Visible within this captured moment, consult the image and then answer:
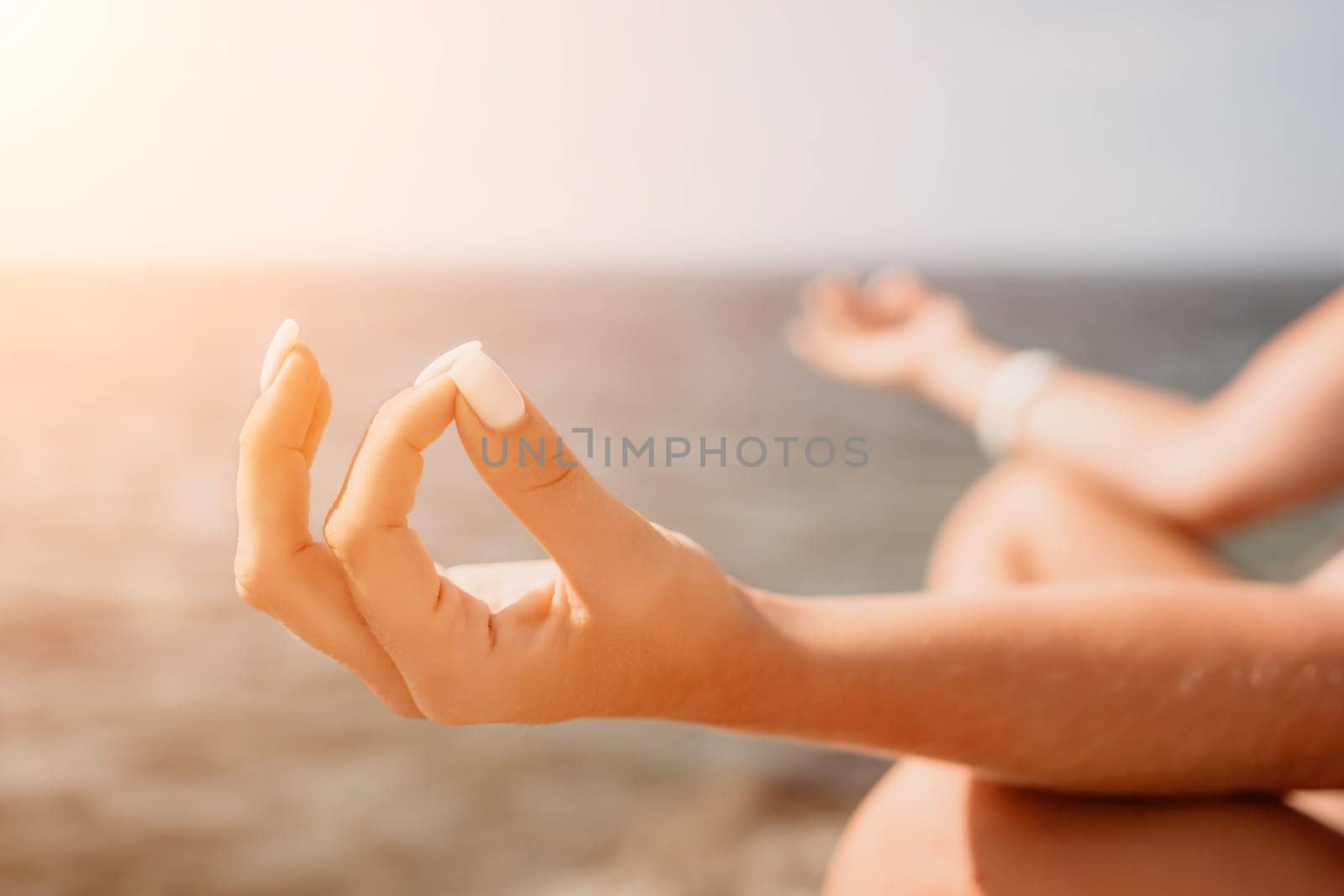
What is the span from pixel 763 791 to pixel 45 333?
34.5ft

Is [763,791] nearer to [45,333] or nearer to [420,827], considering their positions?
[420,827]

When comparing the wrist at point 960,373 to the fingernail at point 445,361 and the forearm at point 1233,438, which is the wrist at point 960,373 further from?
the fingernail at point 445,361

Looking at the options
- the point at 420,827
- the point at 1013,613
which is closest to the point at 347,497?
the point at 1013,613

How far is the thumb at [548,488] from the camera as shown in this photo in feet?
2.06

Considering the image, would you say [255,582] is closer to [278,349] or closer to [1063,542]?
[278,349]

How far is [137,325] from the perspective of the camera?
1319 cm

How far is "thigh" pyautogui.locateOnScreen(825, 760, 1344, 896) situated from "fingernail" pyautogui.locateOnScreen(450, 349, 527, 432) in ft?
2.11

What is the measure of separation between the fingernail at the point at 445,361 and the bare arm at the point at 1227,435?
52.4 inches

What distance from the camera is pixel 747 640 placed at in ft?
2.49

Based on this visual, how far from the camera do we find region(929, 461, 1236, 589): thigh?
1464 millimetres

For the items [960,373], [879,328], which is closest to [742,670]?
[960,373]

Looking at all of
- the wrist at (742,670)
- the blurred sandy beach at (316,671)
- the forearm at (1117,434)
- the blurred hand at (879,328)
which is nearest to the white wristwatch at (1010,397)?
the forearm at (1117,434)

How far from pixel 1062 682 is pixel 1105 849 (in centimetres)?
20

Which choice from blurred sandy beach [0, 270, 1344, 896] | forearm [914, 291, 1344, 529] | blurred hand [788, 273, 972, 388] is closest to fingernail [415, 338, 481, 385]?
forearm [914, 291, 1344, 529]
